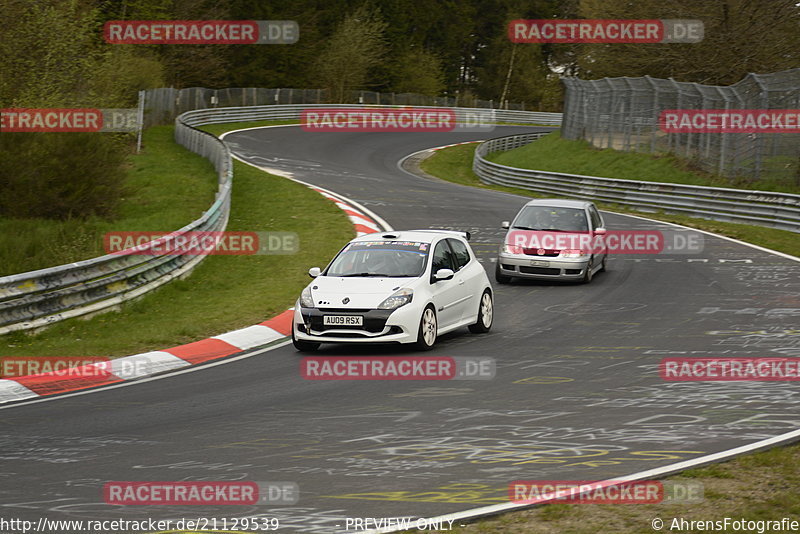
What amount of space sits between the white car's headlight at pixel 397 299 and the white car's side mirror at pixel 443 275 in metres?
0.73

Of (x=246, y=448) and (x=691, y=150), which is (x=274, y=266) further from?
(x=691, y=150)

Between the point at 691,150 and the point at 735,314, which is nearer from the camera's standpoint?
the point at 735,314

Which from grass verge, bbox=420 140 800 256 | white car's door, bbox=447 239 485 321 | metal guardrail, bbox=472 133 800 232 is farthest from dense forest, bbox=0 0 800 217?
white car's door, bbox=447 239 485 321

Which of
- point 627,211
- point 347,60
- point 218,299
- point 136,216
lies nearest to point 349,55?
point 347,60

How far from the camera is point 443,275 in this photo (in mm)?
13812

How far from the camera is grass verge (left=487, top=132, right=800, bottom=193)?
33.7 m

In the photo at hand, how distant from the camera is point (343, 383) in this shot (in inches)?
444

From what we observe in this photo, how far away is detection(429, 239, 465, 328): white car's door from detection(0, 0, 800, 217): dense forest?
43.8 ft

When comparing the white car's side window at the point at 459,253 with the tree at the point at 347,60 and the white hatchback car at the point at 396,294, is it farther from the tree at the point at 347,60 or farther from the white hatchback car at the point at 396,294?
the tree at the point at 347,60

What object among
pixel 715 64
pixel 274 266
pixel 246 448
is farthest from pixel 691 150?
pixel 246 448

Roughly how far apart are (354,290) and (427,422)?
13.8 feet

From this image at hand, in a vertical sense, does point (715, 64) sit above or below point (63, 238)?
above

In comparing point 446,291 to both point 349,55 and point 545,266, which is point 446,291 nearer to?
point 545,266

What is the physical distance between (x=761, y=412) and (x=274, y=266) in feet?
42.9
